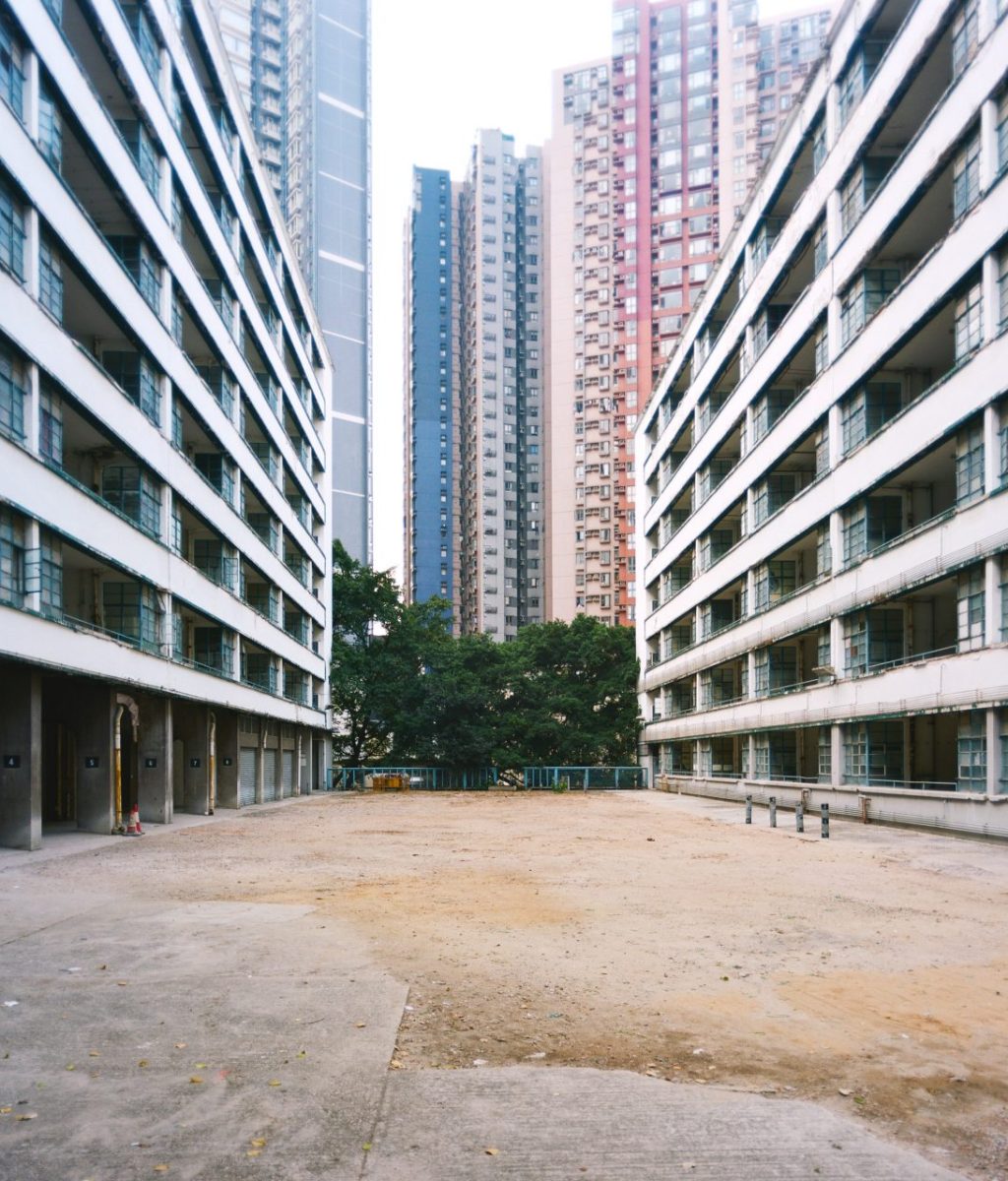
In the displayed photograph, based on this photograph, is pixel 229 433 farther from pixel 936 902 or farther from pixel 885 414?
pixel 936 902

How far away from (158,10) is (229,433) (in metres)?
14.1

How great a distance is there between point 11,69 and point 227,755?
25671 millimetres

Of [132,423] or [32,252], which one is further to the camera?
[132,423]

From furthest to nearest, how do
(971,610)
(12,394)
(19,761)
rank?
(971,610) → (19,761) → (12,394)

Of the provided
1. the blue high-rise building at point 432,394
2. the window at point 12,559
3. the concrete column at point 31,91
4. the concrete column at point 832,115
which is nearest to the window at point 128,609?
the window at point 12,559

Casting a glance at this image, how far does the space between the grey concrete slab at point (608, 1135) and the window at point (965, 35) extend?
2663cm

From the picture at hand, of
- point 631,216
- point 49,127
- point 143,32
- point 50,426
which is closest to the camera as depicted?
point 49,127

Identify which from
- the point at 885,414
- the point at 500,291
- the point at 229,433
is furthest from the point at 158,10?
the point at 500,291

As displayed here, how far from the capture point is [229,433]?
124 feet

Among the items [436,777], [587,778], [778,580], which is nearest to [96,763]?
[778,580]

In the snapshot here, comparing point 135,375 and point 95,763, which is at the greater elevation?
point 135,375

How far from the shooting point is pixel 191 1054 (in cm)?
646

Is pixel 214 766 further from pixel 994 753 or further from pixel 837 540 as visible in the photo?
pixel 994 753

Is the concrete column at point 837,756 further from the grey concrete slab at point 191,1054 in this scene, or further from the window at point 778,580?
the grey concrete slab at point 191,1054
